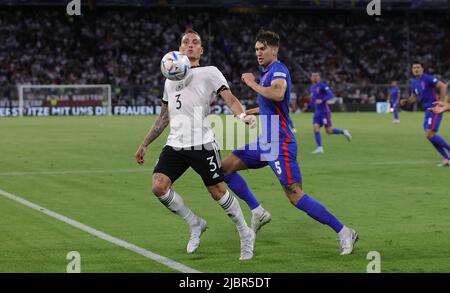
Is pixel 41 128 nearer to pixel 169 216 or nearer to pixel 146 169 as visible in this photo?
pixel 146 169

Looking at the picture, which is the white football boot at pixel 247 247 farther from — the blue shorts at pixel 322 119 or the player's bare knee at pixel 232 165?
the blue shorts at pixel 322 119

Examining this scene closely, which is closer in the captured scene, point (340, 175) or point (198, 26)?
point (340, 175)

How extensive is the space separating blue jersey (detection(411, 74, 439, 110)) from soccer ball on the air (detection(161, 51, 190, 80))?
12.6 meters

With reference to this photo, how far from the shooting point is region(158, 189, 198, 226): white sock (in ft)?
29.9

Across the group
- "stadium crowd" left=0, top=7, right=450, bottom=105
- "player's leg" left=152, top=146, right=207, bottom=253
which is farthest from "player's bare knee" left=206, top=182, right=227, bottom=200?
"stadium crowd" left=0, top=7, right=450, bottom=105

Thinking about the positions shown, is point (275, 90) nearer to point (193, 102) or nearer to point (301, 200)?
point (193, 102)

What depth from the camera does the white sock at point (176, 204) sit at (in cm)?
912

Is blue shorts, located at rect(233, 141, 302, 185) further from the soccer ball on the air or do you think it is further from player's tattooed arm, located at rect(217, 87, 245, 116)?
the soccer ball on the air

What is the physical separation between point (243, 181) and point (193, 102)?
1.47 metres

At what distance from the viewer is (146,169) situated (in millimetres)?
18828

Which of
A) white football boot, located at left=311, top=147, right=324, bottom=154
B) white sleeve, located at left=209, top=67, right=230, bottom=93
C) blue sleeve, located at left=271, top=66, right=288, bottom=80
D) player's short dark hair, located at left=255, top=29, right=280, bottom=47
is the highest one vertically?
player's short dark hair, located at left=255, top=29, right=280, bottom=47

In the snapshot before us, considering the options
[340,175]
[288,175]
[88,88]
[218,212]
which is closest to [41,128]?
[88,88]

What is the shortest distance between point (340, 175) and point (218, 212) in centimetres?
576

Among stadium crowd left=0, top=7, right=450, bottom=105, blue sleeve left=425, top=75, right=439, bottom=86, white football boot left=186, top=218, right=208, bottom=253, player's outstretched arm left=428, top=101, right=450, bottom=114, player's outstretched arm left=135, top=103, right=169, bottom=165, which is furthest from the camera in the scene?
stadium crowd left=0, top=7, right=450, bottom=105
